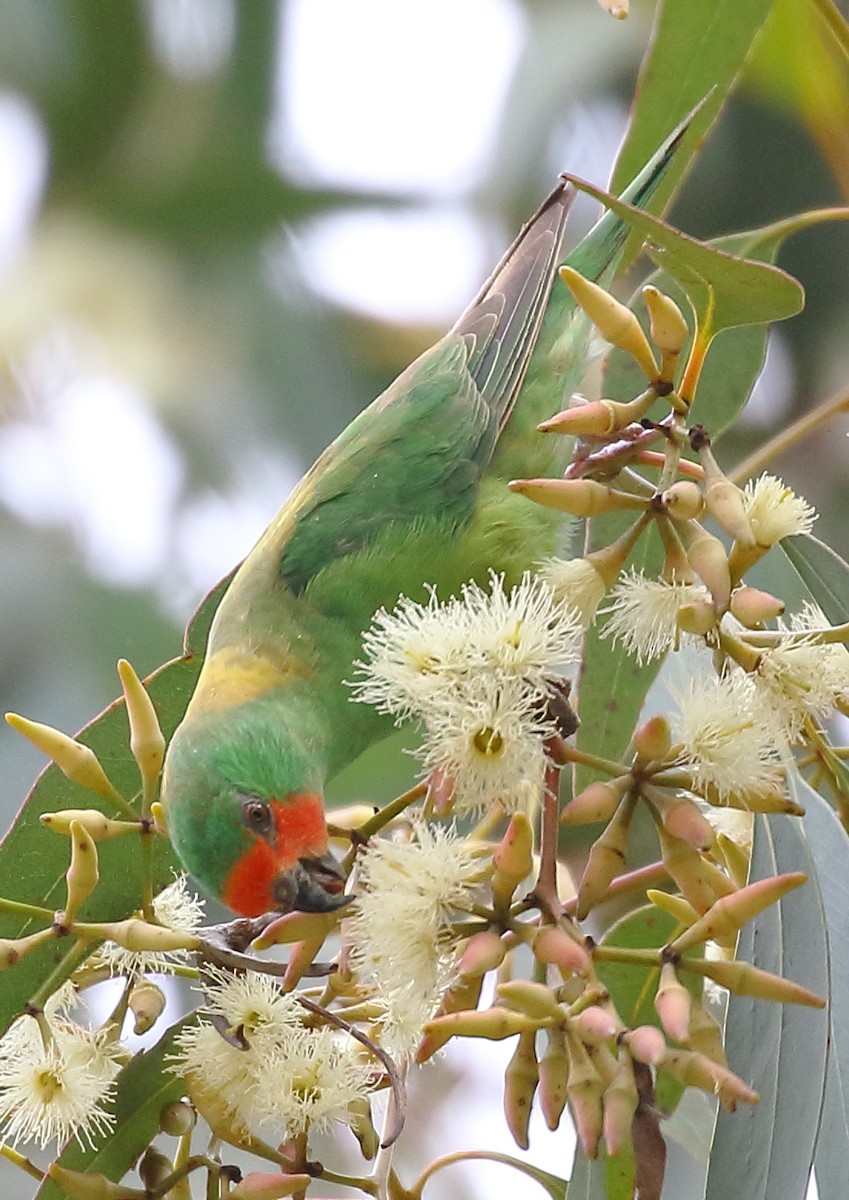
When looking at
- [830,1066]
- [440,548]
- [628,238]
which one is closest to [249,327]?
[628,238]

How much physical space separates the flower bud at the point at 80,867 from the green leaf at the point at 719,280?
716 millimetres

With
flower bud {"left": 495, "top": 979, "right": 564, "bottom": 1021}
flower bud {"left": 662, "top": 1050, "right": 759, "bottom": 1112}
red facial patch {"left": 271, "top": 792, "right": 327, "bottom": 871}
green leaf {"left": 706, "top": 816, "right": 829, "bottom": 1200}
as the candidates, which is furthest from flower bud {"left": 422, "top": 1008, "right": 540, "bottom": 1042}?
red facial patch {"left": 271, "top": 792, "right": 327, "bottom": 871}

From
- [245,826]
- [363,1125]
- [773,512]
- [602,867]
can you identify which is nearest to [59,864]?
[245,826]

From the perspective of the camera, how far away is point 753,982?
1073mm

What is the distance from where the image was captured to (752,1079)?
1.24 m

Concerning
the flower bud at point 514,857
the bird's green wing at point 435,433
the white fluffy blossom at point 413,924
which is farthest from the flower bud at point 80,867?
the bird's green wing at point 435,433

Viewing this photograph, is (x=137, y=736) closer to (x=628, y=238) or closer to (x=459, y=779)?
(x=459, y=779)

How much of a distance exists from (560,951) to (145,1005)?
493 mm

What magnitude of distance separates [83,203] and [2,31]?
541 mm

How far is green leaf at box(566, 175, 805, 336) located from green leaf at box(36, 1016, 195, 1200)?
88 cm

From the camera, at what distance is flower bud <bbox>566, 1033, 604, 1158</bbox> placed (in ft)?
3.50

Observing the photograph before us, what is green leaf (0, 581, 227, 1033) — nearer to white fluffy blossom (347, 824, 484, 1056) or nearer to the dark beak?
the dark beak

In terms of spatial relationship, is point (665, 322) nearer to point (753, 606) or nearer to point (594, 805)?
point (753, 606)

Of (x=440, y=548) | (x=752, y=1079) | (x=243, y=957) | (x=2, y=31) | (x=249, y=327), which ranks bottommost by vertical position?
(x=243, y=957)
